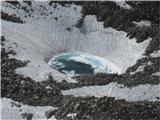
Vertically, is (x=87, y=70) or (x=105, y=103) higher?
(x=105, y=103)

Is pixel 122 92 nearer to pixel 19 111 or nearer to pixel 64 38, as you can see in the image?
pixel 19 111

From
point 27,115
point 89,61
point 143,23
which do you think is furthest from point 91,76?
point 143,23

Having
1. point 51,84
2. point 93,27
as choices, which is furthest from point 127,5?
point 51,84

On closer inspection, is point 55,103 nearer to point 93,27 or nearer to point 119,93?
point 119,93

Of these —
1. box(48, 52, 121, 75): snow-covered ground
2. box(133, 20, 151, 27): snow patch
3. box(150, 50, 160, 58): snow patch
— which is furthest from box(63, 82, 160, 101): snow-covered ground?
box(133, 20, 151, 27): snow patch

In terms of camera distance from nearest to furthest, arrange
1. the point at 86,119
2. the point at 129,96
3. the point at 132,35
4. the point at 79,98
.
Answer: the point at 86,119 → the point at 79,98 → the point at 129,96 → the point at 132,35

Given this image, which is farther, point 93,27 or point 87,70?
point 93,27

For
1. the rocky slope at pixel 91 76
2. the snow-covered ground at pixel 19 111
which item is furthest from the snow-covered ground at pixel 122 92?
the snow-covered ground at pixel 19 111

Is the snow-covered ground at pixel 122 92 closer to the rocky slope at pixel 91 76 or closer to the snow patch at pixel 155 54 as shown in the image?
the rocky slope at pixel 91 76
